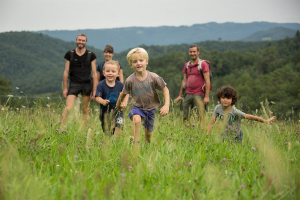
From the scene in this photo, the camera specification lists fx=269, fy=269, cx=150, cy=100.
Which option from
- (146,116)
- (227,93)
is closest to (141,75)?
(146,116)

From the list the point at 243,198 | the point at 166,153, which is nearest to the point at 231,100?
the point at 166,153

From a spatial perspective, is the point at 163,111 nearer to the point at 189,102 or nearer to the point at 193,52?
the point at 189,102

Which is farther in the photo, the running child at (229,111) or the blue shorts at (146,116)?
the running child at (229,111)

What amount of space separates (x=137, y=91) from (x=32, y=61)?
514 ft

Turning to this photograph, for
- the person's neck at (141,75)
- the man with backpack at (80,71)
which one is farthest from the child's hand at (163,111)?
the man with backpack at (80,71)

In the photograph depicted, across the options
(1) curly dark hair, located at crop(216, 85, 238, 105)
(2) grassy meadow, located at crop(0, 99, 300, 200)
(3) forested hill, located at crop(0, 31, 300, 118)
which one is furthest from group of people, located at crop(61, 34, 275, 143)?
(3) forested hill, located at crop(0, 31, 300, 118)

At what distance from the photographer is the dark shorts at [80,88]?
19.0 feet

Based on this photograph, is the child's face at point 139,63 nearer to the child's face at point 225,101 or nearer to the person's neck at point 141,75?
the person's neck at point 141,75

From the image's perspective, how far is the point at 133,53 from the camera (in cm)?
372

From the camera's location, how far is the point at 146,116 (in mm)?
3846

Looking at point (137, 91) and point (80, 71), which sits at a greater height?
point (80, 71)

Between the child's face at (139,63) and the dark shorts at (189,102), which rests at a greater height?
the child's face at (139,63)

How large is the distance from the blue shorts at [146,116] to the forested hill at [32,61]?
10208cm

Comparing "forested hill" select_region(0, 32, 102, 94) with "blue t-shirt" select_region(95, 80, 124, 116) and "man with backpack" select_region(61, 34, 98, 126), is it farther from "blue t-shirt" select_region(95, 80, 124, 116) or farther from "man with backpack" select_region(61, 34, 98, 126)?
"blue t-shirt" select_region(95, 80, 124, 116)
